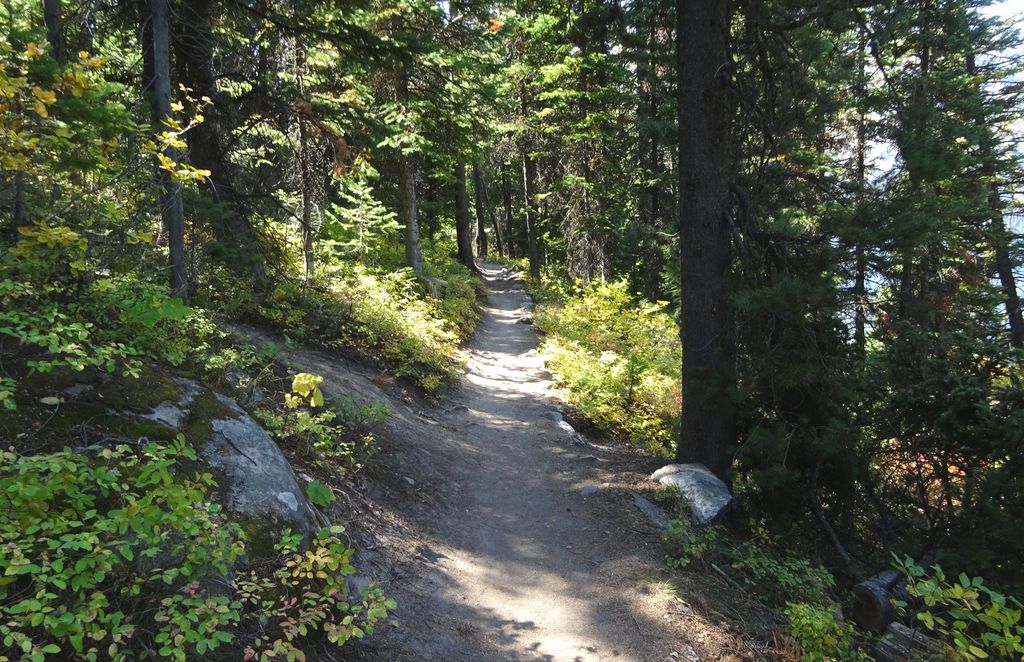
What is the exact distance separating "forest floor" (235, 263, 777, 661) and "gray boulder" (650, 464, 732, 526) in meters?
0.38

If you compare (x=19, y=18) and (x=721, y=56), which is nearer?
(x=19, y=18)

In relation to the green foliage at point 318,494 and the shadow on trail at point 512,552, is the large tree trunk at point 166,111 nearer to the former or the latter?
the green foliage at point 318,494

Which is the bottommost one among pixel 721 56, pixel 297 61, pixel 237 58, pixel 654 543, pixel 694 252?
pixel 654 543

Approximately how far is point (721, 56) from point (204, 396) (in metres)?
6.90

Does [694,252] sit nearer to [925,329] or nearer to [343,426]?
[925,329]

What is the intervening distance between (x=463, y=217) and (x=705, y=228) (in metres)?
17.2

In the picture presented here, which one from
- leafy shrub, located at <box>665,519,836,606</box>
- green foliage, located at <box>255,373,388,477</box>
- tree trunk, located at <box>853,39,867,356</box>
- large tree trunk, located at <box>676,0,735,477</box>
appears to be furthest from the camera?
large tree trunk, located at <box>676,0,735,477</box>

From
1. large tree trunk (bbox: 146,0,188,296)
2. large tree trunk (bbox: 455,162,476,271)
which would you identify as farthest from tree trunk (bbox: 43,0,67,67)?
large tree trunk (bbox: 455,162,476,271)

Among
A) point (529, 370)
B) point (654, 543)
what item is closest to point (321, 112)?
point (529, 370)

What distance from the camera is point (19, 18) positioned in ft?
19.9

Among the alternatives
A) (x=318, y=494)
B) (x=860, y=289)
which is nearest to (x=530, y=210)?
(x=860, y=289)

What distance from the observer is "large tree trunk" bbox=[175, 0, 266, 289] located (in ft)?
25.1

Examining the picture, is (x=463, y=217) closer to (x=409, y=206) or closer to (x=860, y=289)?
(x=409, y=206)

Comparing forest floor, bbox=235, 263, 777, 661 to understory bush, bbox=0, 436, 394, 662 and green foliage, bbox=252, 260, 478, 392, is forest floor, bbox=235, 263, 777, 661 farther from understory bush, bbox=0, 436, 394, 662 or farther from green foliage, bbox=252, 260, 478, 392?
understory bush, bbox=0, 436, 394, 662
